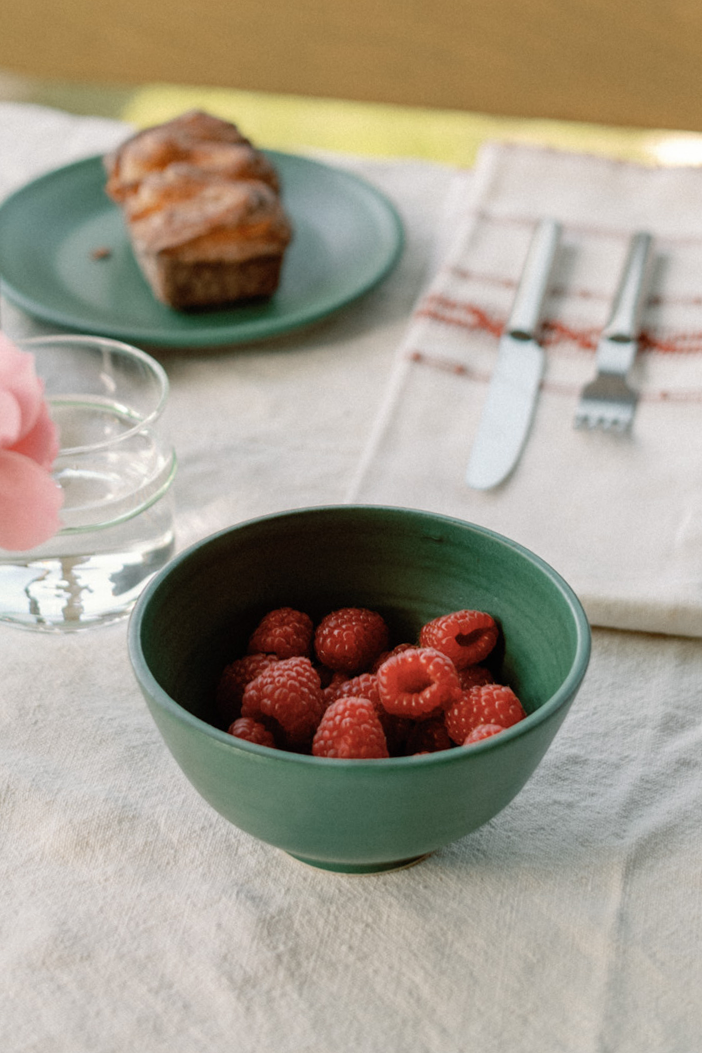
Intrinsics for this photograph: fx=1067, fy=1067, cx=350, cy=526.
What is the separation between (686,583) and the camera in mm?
715

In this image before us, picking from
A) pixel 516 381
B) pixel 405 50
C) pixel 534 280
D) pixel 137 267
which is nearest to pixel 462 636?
pixel 516 381

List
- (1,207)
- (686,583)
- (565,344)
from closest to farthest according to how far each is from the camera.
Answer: (686,583)
(565,344)
(1,207)

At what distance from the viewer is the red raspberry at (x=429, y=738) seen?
0.53m

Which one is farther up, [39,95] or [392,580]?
[392,580]

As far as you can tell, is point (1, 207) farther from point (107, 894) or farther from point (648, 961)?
point (648, 961)

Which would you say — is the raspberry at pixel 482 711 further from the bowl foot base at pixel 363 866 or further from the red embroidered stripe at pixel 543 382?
the red embroidered stripe at pixel 543 382

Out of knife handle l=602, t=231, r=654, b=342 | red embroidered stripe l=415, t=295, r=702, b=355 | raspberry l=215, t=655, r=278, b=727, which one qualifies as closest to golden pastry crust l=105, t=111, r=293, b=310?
red embroidered stripe l=415, t=295, r=702, b=355

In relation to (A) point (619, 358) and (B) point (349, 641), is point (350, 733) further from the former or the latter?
(A) point (619, 358)

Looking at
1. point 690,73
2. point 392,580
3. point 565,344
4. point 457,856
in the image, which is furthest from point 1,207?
point 690,73

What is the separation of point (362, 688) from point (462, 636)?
0.07 meters

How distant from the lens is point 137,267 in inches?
42.8

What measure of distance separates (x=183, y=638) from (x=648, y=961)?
28 centimetres

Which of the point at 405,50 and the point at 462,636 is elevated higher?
the point at 462,636

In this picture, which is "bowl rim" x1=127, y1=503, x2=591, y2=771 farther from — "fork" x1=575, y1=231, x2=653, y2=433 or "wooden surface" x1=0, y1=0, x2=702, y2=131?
"wooden surface" x1=0, y1=0, x2=702, y2=131
